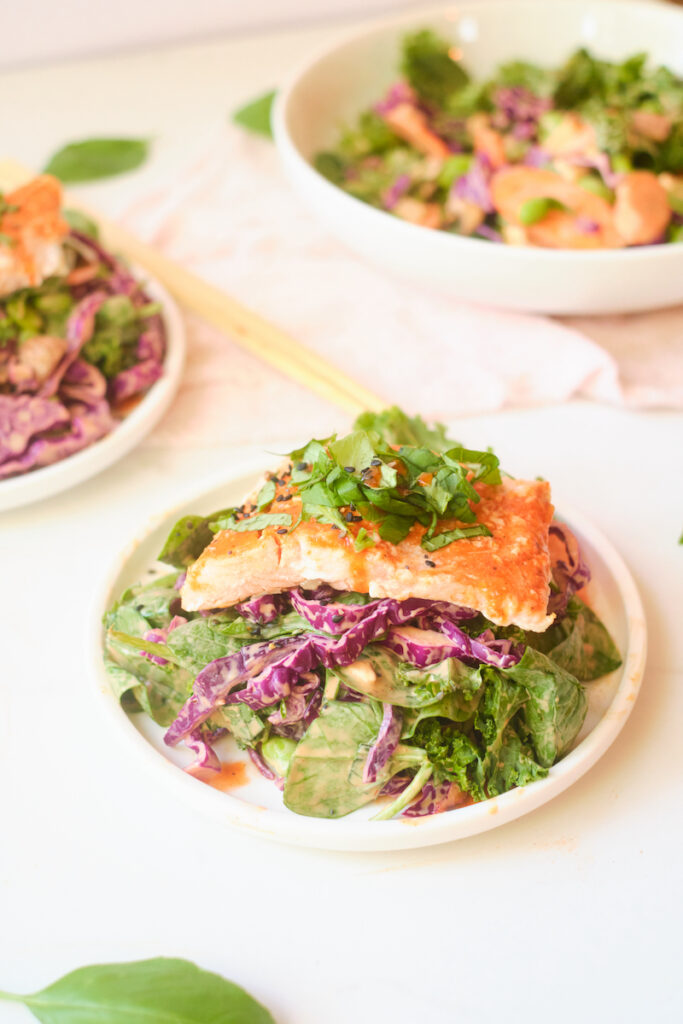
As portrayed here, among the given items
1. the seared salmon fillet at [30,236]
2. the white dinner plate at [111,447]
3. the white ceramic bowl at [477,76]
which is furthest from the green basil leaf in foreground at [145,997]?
the white ceramic bowl at [477,76]

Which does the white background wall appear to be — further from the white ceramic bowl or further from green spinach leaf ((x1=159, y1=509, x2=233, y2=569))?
green spinach leaf ((x1=159, y1=509, x2=233, y2=569))

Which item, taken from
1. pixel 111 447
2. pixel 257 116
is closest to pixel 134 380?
pixel 111 447

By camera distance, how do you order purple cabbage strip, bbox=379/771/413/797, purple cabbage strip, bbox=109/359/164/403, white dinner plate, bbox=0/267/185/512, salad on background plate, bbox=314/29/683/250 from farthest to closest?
salad on background plate, bbox=314/29/683/250 → purple cabbage strip, bbox=109/359/164/403 → white dinner plate, bbox=0/267/185/512 → purple cabbage strip, bbox=379/771/413/797

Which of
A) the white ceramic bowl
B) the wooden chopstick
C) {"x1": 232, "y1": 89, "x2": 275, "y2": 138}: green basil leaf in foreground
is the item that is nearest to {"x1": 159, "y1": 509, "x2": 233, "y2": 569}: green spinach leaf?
the wooden chopstick

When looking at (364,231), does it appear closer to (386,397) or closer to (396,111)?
(386,397)

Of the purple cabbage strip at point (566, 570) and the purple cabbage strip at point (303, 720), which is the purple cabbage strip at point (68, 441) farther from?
the purple cabbage strip at point (566, 570)

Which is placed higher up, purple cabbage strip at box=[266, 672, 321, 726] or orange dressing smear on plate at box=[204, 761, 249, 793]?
purple cabbage strip at box=[266, 672, 321, 726]

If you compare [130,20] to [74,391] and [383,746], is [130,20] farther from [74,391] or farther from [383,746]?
[383,746]
